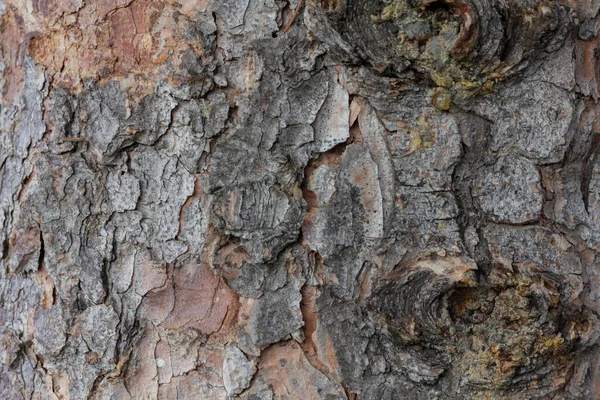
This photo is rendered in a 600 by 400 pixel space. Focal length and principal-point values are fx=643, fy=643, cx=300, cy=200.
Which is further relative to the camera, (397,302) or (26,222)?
(26,222)

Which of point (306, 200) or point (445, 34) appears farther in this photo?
point (306, 200)

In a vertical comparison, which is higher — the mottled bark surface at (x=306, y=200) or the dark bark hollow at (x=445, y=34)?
the dark bark hollow at (x=445, y=34)

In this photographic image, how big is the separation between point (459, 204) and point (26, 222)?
0.82m

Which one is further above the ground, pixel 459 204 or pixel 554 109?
pixel 554 109

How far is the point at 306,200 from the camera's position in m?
1.16

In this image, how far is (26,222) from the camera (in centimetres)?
125

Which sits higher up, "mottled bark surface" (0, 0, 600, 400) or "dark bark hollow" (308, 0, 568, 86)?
"dark bark hollow" (308, 0, 568, 86)

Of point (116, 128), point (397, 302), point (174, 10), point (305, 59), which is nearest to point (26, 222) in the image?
point (116, 128)

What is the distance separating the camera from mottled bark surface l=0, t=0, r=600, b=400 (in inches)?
41.2

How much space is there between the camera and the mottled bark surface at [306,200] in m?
1.05

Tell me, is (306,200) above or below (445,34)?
below

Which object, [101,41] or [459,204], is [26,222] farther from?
[459,204]

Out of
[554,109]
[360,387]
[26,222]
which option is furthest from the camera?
[26,222]

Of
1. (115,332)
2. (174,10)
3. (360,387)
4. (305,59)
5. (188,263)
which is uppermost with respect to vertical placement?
(174,10)
